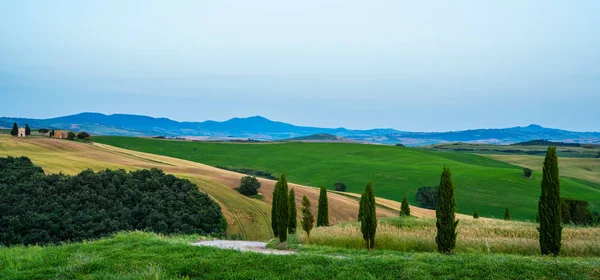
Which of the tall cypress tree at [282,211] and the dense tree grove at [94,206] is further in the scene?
Result: the dense tree grove at [94,206]

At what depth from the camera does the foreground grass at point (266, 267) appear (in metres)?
10.6

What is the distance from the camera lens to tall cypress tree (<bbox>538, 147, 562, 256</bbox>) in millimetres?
15844

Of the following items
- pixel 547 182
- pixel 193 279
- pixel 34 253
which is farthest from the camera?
pixel 547 182

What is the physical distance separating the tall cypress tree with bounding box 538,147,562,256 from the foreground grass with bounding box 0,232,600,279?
12.8ft

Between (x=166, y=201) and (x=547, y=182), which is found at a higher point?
(x=547, y=182)

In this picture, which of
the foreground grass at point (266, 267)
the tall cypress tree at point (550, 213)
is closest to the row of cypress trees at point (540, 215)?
the tall cypress tree at point (550, 213)

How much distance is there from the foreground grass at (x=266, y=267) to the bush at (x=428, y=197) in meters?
56.4

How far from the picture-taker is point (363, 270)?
1113 centimetres

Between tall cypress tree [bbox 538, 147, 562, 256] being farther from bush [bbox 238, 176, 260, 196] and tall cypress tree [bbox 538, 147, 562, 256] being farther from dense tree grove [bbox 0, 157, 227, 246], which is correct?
bush [bbox 238, 176, 260, 196]

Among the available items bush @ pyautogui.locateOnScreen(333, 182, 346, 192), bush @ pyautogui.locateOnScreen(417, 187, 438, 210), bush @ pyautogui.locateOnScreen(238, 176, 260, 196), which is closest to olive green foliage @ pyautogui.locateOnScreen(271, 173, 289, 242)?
bush @ pyautogui.locateOnScreen(238, 176, 260, 196)

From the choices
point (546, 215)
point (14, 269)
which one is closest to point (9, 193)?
point (14, 269)

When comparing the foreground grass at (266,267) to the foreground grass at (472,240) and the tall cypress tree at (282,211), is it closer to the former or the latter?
the foreground grass at (472,240)

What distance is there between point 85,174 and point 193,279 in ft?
85.8

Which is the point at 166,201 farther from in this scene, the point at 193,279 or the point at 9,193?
the point at 193,279
